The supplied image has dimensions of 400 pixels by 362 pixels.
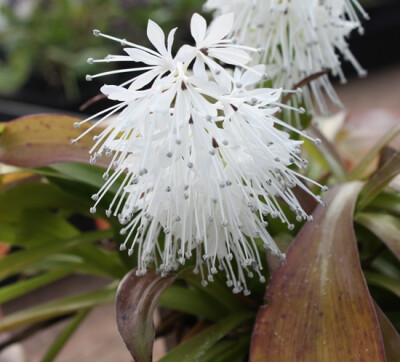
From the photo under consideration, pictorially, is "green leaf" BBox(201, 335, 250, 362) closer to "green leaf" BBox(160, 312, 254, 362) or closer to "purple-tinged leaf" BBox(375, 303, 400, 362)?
"green leaf" BBox(160, 312, 254, 362)

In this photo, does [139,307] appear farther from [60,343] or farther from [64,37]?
[64,37]

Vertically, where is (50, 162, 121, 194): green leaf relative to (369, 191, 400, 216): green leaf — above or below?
above

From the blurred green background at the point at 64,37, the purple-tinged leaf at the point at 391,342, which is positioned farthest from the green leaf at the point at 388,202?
the blurred green background at the point at 64,37

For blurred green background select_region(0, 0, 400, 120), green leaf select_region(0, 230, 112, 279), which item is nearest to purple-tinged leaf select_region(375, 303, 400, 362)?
green leaf select_region(0, 230, 112, 279)

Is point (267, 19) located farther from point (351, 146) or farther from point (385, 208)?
point (351, 146)

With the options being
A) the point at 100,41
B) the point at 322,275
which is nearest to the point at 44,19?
the point at 100,41

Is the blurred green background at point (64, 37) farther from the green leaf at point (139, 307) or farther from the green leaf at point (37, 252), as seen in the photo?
the green leaf at point (139, 307)

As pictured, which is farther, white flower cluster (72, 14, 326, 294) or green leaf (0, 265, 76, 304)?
green leaf (0, 265, 76, 304)

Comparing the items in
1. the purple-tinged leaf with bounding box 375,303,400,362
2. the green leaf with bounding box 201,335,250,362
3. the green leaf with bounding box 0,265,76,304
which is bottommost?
the green leaf with bounding box 0,265,76,304
